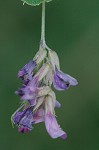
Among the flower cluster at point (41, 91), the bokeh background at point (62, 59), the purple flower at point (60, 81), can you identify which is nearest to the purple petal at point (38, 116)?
the flower cluster at point (41, 91)

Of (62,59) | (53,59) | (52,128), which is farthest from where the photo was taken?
(62,59)

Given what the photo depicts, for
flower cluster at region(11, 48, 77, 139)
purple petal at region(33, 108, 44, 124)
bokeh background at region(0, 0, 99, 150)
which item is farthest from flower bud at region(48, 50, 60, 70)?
bokeh background at region(0, 0, 99, 150)

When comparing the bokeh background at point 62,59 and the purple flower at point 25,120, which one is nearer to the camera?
the purple flower at point 25,120

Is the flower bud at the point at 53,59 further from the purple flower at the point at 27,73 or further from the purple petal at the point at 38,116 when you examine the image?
the purple petal at the point at 38,116

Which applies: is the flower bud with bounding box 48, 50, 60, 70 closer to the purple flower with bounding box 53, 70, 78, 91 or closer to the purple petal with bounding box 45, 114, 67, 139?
the purple flower with bounding box 53, 70, 78, 91

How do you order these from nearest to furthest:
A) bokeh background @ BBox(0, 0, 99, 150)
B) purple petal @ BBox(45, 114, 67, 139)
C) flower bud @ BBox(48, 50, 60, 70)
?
purple petal @ BBox(45, 114, 67, 139) < flower bud @ BBox(48, 50, 60, 70) < bokeh background @ BBox(0, 0, 99, 150)

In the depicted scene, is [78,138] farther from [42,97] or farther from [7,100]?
[42,97]

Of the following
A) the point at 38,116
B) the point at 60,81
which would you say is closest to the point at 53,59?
the point at 60,81

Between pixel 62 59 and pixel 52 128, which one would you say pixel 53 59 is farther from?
pixel 62 59
